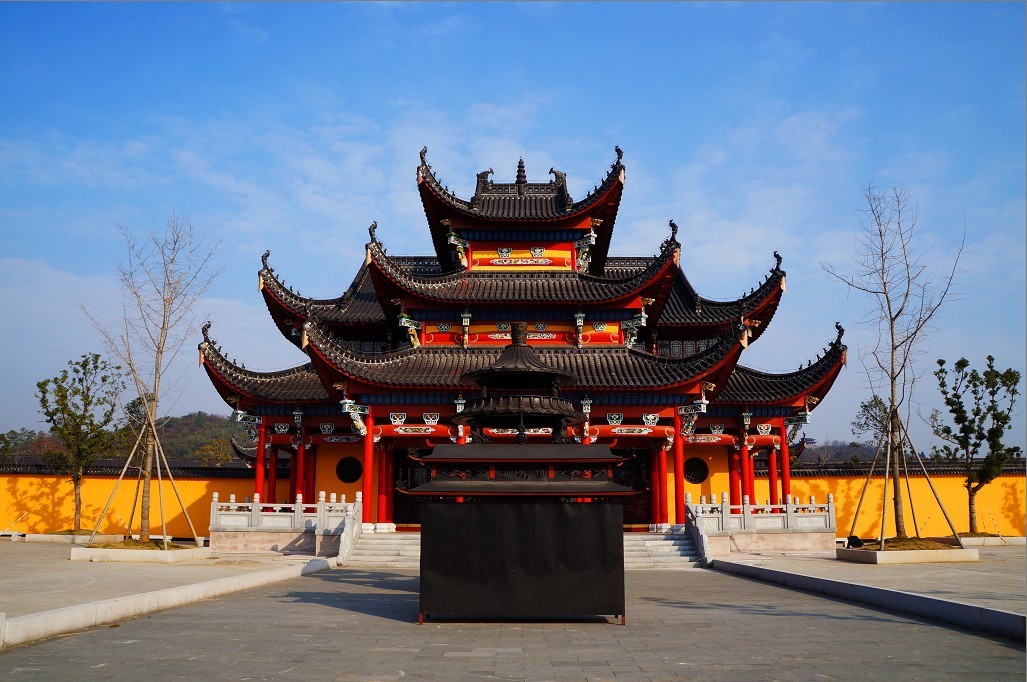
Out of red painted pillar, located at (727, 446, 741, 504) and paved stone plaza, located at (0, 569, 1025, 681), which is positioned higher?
red painted pillar, located at (727, 446, 741, 504)

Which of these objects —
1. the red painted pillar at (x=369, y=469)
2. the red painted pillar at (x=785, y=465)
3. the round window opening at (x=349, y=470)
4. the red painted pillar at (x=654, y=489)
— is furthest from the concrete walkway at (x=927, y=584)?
the round window opening at (x=349, y=470)

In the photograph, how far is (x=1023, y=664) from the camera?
7.93m

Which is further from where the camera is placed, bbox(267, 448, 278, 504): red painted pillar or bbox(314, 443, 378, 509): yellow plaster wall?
bbox(267, 448, 278, 504): red painted pillar

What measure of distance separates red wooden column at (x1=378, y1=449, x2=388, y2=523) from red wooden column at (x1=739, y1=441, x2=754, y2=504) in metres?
12.3

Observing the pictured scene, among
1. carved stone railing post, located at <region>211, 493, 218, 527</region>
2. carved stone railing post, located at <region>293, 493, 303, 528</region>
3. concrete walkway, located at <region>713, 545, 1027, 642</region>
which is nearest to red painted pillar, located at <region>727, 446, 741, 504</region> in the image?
concrete walkway, located at <region>713, 545, 1027, 642</region>

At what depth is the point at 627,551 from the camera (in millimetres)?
22312

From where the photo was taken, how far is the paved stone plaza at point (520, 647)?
7699 mm

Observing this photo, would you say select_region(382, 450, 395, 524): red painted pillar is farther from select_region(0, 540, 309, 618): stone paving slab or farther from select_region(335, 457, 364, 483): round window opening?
select_region(0, 540, 309, 618): stone paving slab

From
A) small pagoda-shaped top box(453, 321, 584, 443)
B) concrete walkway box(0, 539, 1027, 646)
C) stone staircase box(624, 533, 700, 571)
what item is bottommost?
stone staircase box(624, 533, 700, 571)

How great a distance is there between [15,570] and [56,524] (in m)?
16.9

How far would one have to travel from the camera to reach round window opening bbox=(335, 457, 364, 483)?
94.9 feet

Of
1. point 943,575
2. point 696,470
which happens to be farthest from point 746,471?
point 943,575

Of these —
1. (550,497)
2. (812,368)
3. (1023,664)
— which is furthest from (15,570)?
(812,368)

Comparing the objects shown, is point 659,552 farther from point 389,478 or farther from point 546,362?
point 389,478
